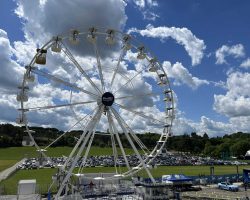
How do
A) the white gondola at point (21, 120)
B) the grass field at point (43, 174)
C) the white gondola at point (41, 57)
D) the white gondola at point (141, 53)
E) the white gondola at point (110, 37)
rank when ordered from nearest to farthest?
the white gondola at point (21, 120), the white gondola at point (41, 57), the white gondola at point (110, 37), the white gondola at point (141, 53), the grass field at point (43, 174)

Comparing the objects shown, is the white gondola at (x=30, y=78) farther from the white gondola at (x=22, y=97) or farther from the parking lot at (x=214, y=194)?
the parking lot at (x=214, y=194)

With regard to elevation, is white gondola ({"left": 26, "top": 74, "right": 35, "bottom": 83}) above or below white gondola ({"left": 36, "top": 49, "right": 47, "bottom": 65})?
below

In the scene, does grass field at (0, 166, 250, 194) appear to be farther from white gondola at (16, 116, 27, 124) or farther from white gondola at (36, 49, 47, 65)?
white gondola at (36, 49, 47, 65)

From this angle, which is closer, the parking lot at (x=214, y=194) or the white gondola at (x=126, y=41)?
the white gondola at (x=126, y=41)

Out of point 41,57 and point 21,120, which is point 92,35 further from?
point 21,120

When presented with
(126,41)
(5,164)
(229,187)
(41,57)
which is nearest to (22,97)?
(41,57)

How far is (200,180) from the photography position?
55.9 m

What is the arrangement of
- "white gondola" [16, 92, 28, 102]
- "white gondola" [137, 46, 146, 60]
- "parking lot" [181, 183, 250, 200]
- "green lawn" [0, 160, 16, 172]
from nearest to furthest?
"white gondola" [16, 92, 28, 102] < "parking lot" [181, 183, 250, 200] < "white gondola" [137, 46, 146, 60] < "green lawn" [0, 160, 16, 172]

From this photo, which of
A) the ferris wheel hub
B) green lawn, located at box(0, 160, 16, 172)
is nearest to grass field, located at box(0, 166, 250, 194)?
the ferris wheel hub

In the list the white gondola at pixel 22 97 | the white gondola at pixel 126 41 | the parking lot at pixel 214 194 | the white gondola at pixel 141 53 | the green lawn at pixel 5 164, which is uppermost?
the white gondola at pixel 126 41

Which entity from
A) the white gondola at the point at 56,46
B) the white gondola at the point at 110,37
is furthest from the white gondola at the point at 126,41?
the white gondola at the point at 56,46

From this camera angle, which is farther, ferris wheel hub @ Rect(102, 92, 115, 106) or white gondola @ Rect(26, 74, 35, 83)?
ferris wheel hub @ Rect(102, 92, 115, 106)

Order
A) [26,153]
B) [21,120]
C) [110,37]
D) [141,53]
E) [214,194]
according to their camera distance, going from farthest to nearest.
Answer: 1. [26,153]
2. [214,194]
3. [141,53]
4. [110,37]
5. [21,120]

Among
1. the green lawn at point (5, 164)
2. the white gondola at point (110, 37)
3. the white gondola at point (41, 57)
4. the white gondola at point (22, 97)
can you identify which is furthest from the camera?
the green lawn at point (5, 164)
